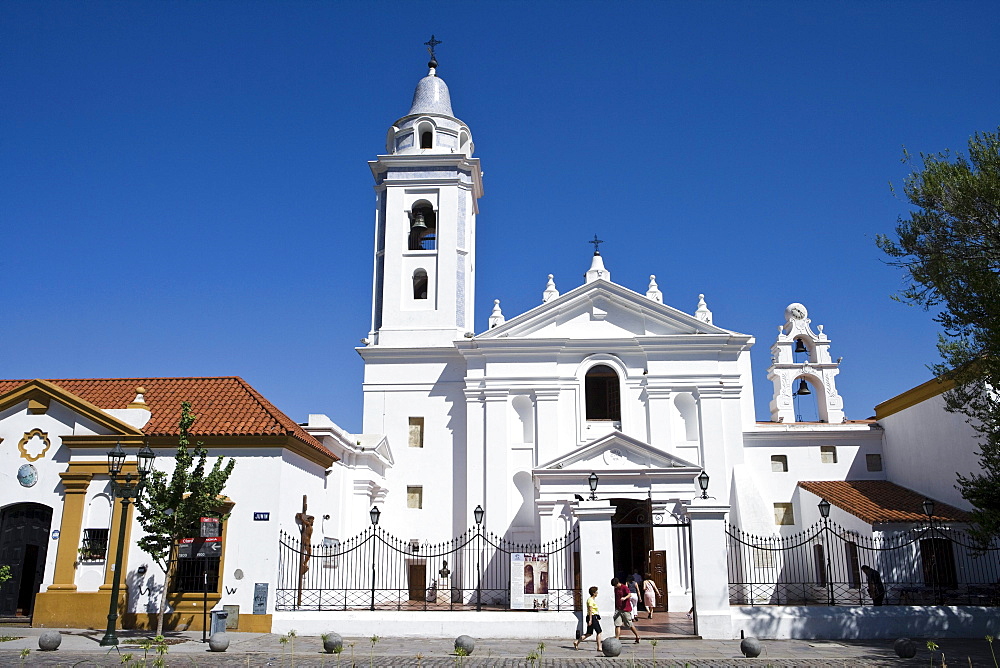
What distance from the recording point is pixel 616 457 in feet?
87.9

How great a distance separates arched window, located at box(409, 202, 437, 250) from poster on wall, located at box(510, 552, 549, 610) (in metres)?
15.2

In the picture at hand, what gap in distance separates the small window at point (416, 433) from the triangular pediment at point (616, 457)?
5939 millimetres

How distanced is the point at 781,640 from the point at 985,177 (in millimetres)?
10722

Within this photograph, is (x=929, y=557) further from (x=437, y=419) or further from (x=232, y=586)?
(x=232, y=586)

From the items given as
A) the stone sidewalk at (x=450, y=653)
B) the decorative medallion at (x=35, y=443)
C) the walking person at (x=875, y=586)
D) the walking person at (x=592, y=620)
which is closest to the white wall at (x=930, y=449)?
the walking person at (x=875, y=586)

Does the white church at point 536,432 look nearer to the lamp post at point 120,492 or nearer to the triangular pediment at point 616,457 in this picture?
the triangular pediment at point 616,457

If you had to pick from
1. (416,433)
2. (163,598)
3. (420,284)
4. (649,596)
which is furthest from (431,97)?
(163,598)

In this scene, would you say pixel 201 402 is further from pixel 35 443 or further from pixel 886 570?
pixel 886 570

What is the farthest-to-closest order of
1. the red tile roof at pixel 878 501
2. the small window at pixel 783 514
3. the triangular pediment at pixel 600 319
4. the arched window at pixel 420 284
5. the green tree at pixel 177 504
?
the arched window at pixel 420 284, the triangular pediment at pixel 600 319, the small window at pixel 783 514, the red tile roof at pixel 878 501, the green tree at pixel 177 504

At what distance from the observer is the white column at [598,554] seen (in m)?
18.4

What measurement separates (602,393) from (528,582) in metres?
9.98

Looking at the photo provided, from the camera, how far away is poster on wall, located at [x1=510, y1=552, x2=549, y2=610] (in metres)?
20.5

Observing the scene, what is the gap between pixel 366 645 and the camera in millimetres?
17609

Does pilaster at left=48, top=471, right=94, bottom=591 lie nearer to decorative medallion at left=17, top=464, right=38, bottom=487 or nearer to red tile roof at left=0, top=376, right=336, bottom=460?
decorative medallion at left=17, top=464, right=38, bottom=487
